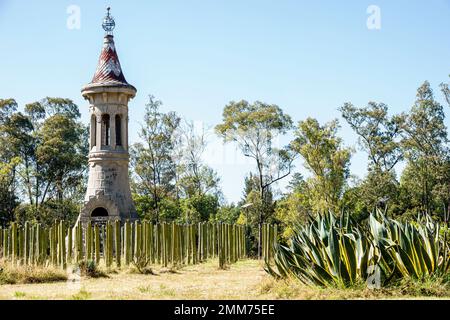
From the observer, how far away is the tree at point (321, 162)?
114 feet

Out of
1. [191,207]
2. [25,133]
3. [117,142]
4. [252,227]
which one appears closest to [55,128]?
[25,133]

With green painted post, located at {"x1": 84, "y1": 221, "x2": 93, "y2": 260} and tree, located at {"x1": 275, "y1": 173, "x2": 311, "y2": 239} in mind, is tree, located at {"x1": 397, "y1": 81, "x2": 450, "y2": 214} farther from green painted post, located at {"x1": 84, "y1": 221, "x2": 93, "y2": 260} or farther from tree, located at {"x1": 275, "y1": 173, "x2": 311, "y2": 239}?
green painted post, located at {"x1": 84, "y1": 221, "x2": 93, "y2": 260}

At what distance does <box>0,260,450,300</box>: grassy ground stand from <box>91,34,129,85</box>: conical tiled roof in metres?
13.0

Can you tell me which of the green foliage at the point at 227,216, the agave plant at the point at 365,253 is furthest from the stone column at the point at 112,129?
the green foliage at the point at 227,216

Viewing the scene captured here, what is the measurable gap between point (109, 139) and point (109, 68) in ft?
10.2

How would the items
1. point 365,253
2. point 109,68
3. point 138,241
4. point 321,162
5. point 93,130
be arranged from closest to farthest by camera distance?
point 365,253 < point 138,241 < point 109,68 < point 93,130 < point 321,162

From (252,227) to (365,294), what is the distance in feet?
97.9

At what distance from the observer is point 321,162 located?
3522 centimetres

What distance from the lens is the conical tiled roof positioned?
29.3 m

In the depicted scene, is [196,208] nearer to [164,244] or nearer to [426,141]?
[426,141]

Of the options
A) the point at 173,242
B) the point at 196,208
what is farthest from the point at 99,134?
the point at 196,208

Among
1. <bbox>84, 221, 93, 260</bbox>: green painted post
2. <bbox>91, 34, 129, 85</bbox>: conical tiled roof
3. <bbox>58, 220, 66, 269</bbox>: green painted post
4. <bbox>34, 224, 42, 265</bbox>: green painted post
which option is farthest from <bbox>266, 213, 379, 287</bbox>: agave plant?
<bbox>91, 34, 129, 85</bbox>: conical tiled roof

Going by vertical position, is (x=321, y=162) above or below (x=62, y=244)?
above
